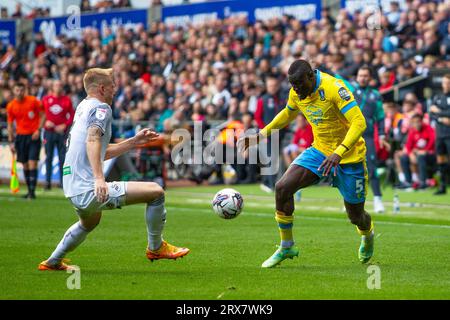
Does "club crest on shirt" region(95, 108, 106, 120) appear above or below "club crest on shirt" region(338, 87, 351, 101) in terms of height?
below

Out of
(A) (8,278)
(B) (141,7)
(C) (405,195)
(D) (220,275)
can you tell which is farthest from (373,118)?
(B) (141,7)

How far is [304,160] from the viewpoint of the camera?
409 inches

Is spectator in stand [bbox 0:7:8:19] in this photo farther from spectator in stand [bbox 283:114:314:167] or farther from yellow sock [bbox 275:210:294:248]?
yellow sock [bbox 275:210:294:248]

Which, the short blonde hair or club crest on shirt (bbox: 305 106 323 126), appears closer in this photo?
the short blonde hair

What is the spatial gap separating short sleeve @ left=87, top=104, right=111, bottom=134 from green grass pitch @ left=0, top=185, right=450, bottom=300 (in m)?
1.46

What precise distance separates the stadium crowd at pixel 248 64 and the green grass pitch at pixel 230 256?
182 inches

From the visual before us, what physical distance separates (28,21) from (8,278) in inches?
1180

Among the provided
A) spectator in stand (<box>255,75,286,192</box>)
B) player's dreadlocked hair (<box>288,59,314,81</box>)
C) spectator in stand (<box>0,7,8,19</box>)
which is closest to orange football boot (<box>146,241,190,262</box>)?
player's dreadlocked hair (<box>288,59,314,81</box>)

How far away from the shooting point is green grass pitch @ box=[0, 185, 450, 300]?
28.2ft

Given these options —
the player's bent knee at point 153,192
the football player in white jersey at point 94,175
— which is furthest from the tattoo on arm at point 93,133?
the player's bent knee at point 153,192

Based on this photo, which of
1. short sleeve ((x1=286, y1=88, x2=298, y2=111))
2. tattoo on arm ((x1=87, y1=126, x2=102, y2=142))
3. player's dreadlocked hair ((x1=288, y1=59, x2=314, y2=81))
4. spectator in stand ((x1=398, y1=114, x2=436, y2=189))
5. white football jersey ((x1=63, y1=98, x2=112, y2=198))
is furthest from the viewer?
spectator in stand ((x1=398, y1=114, x2=436, y2=189))

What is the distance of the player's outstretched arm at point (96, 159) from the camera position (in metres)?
9.11

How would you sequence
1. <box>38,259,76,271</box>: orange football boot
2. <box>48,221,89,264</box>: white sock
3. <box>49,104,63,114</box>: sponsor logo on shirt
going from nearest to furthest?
<box>48,221,89,264</box>: white sock → <box>38,259,76,271</box>: orange football boot → <box>49,104,63,114</box>: sponsor logo on shirt
